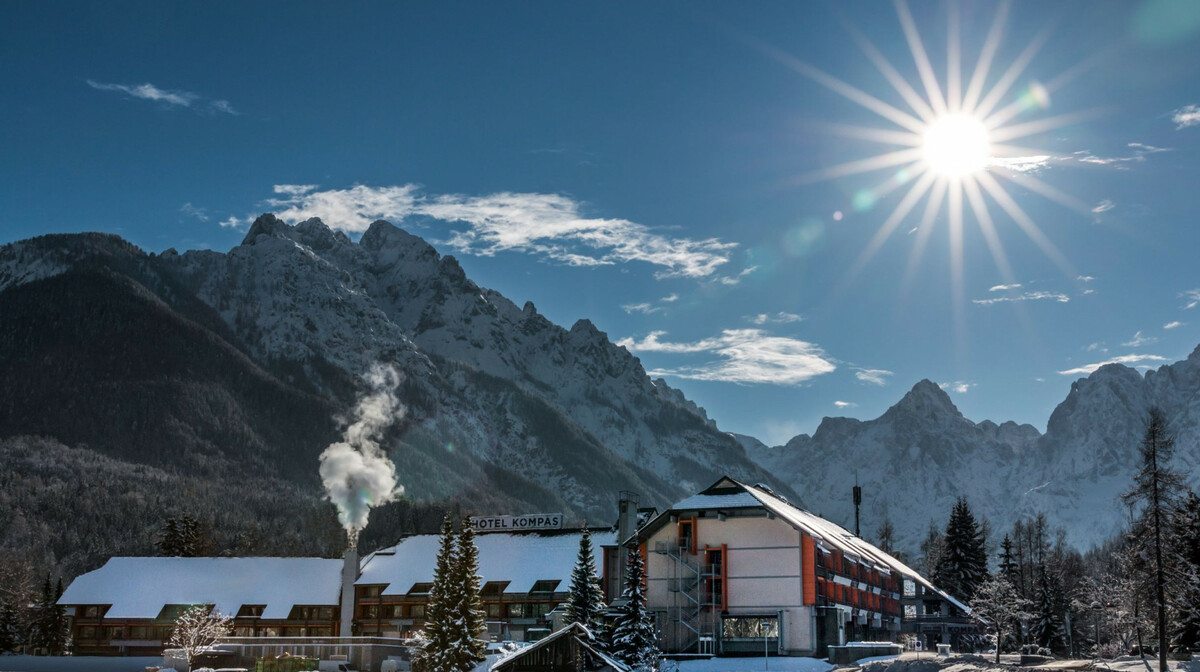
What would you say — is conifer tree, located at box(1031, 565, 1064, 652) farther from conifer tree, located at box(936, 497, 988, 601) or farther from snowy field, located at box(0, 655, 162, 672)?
snowy field, located at box(0, 655, 162, 672)

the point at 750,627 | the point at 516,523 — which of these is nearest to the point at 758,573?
the point at 750,627

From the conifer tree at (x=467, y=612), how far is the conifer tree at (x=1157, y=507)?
3326 centimetres

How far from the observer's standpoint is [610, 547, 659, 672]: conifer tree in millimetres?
62469

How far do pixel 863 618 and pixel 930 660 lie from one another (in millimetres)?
24787

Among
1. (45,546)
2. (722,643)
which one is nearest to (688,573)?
(722,643)

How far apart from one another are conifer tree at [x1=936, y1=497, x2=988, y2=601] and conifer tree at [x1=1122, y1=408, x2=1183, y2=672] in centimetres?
6647

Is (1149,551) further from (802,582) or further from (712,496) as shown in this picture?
(712,496)

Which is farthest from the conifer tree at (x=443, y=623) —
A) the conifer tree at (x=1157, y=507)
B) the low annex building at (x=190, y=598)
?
the low annex building at (x=190, y=598)

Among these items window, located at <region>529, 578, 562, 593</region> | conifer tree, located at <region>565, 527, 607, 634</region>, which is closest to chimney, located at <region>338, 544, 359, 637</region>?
window, located at <region>529, 578, 562, 593</region>

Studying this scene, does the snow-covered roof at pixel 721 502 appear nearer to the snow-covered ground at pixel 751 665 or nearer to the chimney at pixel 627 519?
the snow-covered ground at pixel 751 665

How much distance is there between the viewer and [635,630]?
2480 inches

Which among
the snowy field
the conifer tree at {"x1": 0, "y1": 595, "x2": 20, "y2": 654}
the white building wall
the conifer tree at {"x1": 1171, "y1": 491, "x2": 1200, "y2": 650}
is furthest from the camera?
the conifer tree at {"x1": 0, "y1": 595, "x2": 20, "y2": 654}

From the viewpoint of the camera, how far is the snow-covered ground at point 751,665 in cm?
6469

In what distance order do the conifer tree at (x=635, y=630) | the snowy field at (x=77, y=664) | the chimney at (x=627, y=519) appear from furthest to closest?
the chimney at (x=627, y=519) → the snowy field at (x=77, y=664) → the conifer tree at (x=635, y=630)
